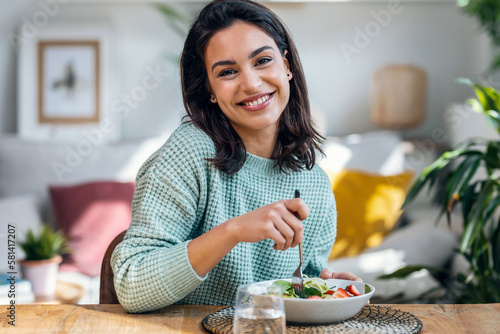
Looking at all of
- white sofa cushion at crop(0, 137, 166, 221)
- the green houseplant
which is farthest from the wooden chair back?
white sofa cushion at crop(0, 137, 166, 221)

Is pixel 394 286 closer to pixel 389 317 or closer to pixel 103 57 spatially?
pixel 389 317

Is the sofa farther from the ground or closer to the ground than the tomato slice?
closer to the ground

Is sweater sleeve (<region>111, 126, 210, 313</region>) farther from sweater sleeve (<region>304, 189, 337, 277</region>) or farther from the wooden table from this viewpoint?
sweater sleeve (<region>304, 189, 337, 277</region>)

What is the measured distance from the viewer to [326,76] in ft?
12.1

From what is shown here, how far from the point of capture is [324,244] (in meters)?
1.41

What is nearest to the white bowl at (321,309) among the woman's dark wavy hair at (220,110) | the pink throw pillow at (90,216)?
the woman's dark wavy hair at (220,110)

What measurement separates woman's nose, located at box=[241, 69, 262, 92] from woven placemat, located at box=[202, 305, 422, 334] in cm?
45

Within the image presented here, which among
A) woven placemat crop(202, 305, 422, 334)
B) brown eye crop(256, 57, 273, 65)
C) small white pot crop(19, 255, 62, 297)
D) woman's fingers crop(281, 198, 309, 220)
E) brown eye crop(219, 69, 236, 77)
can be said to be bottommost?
small white pot crop(19, 255, 62, 297)

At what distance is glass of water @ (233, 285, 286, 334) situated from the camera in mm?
757

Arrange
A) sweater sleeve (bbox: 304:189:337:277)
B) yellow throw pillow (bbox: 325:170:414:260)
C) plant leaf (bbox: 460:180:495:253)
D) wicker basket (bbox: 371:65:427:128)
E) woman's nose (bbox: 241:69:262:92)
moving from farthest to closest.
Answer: wicker basket (bbox: 371:65:427:128)
yellow throw pillow (bbox: 325:170:414:260)
plant leaf (bbox: 460:180:495:253)
sweater sleeve (bbox: 304:189:337:277)
woman's nose (bbox: 241:69:262:92)

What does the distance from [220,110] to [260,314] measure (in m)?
0.70

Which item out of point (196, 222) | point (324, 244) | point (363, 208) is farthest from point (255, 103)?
point (363, 208)

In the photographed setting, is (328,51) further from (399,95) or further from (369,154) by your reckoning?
(369,154)

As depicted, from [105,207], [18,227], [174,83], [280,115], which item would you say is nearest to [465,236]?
[280,115]
